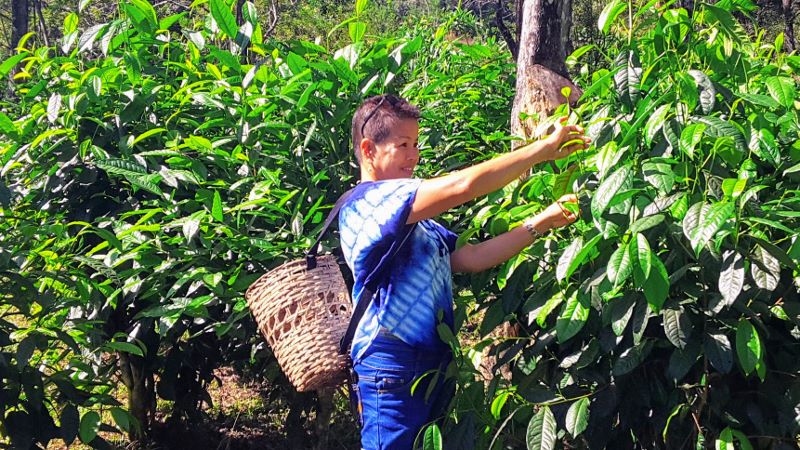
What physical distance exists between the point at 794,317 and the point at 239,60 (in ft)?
6.62

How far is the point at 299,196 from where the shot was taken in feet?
9.77

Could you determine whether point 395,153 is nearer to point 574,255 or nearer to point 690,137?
Result: point 574,255

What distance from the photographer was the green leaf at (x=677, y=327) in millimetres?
2055

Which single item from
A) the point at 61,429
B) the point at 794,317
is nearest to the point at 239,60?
the point at 61,429

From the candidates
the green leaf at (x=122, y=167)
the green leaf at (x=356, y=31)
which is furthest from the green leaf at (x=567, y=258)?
the green leaf at (x=122, y=167)

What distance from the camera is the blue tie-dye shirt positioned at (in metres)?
2.30

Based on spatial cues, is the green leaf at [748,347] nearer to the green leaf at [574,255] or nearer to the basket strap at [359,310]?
the green leaf at [574,255]

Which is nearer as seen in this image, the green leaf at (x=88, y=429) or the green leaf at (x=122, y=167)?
the green leaf at (x=88, y=429)

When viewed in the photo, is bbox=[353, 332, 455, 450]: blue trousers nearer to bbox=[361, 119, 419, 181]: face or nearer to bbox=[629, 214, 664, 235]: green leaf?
bbox=[361, 119, 419, 181]: face

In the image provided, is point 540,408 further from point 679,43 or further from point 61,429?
point 61,429

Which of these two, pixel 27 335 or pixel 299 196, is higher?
pixel 299 196

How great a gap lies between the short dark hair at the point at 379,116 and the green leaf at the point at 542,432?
81 cm

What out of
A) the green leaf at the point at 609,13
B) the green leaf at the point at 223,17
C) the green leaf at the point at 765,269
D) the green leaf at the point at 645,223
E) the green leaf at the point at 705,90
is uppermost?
the green leaf at the point at 609,13

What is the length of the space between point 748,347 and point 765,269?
0.56ft
